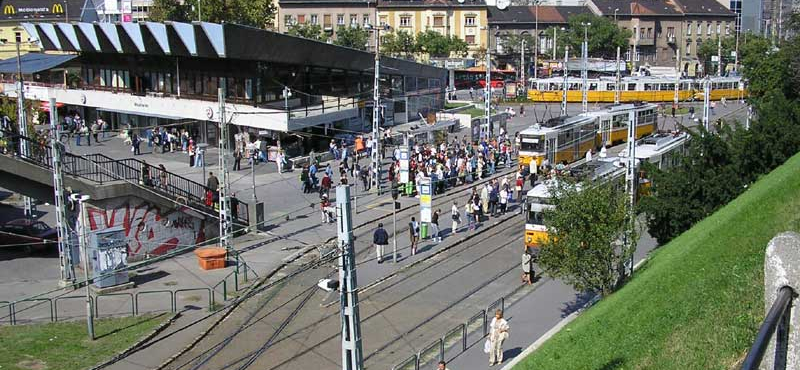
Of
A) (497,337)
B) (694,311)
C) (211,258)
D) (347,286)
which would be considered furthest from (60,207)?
(694,311)

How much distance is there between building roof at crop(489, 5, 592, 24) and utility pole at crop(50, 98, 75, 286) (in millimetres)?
96282

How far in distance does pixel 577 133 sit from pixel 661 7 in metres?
79.0

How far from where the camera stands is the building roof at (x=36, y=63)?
207 feet

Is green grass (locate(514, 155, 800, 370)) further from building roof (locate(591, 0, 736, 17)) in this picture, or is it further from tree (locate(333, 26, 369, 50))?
Answer: building roof (locate(591, 0, 736, 17))

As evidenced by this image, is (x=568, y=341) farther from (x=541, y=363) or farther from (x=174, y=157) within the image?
(x=174, y=157)

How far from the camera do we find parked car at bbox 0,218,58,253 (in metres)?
32.5

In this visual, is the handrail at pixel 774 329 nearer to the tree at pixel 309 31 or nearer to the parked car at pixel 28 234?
the parked car at pixel 28 234

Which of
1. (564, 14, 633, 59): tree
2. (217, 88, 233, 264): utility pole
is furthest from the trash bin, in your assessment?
(564, 14, 633, 59): tree

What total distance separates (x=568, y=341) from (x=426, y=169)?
2482 centimetres

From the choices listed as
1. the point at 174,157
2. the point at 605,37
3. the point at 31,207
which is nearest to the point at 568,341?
the point at 31,207

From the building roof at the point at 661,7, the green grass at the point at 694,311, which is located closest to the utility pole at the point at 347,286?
the green grass at the point at 694,311

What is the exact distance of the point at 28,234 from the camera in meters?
32.9

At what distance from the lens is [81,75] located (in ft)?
219

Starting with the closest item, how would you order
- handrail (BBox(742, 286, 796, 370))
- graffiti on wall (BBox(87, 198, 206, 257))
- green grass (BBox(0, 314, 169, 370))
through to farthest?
→ handrail (BBox(742, 286, 796, 370)), green grass (BBox(0, 314, 169, 370)), graffiti on wall (BBox(87, 198, 206, 257))
